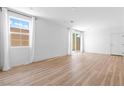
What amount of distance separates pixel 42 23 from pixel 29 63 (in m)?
2.57

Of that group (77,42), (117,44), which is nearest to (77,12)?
(117,44)

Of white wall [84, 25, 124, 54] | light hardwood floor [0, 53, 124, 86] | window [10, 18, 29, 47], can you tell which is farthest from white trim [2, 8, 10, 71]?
white wall [84, 25, 124, 54]

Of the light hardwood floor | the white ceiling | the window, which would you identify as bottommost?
the light hardwood floor

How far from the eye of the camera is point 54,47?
8.41m

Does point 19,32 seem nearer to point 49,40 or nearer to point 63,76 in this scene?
point 49,40

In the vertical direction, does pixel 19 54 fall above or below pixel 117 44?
below

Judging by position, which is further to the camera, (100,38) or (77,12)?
(100,38)

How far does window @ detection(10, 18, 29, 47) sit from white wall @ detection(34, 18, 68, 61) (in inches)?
25.4

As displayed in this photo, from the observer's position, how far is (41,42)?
707cm

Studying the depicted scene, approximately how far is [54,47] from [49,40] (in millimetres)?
813

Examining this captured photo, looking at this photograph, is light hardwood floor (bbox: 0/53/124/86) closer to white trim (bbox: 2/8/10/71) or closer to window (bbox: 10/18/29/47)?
white trim (bbox: 2/8/10/71)

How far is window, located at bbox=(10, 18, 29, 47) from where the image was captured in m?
5.48

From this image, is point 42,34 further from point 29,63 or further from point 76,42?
point 76,42
